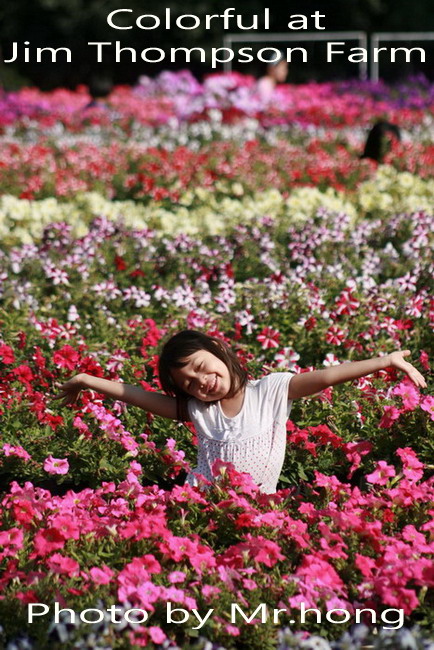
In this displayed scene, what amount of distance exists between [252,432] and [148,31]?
2719 cm

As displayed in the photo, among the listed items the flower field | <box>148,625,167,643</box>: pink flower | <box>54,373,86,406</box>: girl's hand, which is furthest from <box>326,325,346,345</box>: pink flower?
<box>148,625,167,643</box>: pink flower

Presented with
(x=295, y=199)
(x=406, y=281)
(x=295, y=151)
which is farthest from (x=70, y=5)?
(x=406, y=281)

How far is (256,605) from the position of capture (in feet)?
8.77

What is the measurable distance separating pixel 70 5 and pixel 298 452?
25.4 metres

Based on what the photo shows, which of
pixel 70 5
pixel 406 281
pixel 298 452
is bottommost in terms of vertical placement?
pixel 298 452

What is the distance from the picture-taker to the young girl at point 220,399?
11.0 feet

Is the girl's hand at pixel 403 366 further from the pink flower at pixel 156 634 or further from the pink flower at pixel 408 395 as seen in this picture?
the pink flower at pixel 156 634

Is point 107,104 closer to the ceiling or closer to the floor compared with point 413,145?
closer to the ceiling

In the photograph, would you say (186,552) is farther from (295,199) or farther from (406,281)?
(295,199)

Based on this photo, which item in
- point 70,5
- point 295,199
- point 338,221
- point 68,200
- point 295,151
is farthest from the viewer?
point 70,5

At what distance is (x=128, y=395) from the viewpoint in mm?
3488

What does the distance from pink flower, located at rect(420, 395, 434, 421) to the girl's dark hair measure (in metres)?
0.71

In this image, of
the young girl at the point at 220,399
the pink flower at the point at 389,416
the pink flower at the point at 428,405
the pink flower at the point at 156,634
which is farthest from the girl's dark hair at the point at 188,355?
the pink flower at the point at 156,634

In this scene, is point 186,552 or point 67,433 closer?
point 186,552
